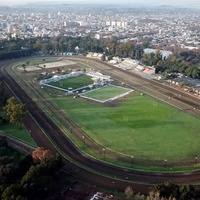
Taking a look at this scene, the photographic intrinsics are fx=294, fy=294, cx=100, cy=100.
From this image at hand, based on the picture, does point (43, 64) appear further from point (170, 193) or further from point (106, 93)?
point (170, 193)

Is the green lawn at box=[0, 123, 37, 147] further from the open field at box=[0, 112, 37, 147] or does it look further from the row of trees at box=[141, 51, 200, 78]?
the row of trees at box=[141, 51, 200, 78]

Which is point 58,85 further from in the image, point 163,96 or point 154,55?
point 154,55

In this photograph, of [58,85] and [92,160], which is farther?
[58,85]

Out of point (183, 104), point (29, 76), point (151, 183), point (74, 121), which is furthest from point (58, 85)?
point (151, 183)

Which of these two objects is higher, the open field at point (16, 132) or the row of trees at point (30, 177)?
the row of trees at point (30, 177)

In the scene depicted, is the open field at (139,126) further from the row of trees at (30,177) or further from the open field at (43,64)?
the open field at (43,64)

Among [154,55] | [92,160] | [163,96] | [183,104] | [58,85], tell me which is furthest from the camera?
[154,55]

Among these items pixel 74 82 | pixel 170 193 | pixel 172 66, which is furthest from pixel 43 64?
pixel 170 193

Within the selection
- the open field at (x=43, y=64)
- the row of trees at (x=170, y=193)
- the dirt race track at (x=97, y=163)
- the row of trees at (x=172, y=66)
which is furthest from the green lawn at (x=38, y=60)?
the row of trees at (x=170, y=193)
